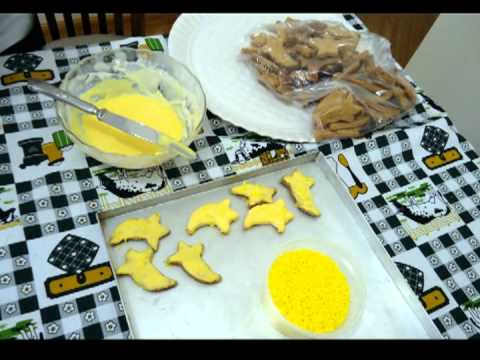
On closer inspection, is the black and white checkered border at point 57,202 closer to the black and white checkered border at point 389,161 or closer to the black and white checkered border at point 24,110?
the black and white checkered border at point 24,110

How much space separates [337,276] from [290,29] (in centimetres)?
51

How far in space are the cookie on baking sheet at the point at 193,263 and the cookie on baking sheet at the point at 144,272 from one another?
3 cm

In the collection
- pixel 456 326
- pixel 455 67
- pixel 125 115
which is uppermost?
pixel 125 115

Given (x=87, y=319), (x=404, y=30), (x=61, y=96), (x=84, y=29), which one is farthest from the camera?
(x=404, y=30)

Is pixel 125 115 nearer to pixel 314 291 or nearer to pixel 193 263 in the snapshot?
pixel 193 263

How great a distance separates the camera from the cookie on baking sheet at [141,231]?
67cm

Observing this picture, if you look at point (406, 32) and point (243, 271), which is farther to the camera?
point (406, 32)

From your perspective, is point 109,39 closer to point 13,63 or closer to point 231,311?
point 13,63

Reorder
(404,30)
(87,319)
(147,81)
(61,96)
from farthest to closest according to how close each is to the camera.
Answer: (404,30)
(147,81)
(61,96)
(87,319)

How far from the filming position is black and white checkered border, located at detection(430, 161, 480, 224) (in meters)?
0.79

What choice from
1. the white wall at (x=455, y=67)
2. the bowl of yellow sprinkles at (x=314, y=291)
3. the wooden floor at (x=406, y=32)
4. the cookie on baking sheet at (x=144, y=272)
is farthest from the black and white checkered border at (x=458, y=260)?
the wooden floor at (x=406, y=32)

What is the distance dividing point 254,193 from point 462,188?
0.38m

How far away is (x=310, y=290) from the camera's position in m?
0.65

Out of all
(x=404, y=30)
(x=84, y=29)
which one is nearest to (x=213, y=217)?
(x=84, y=29)
